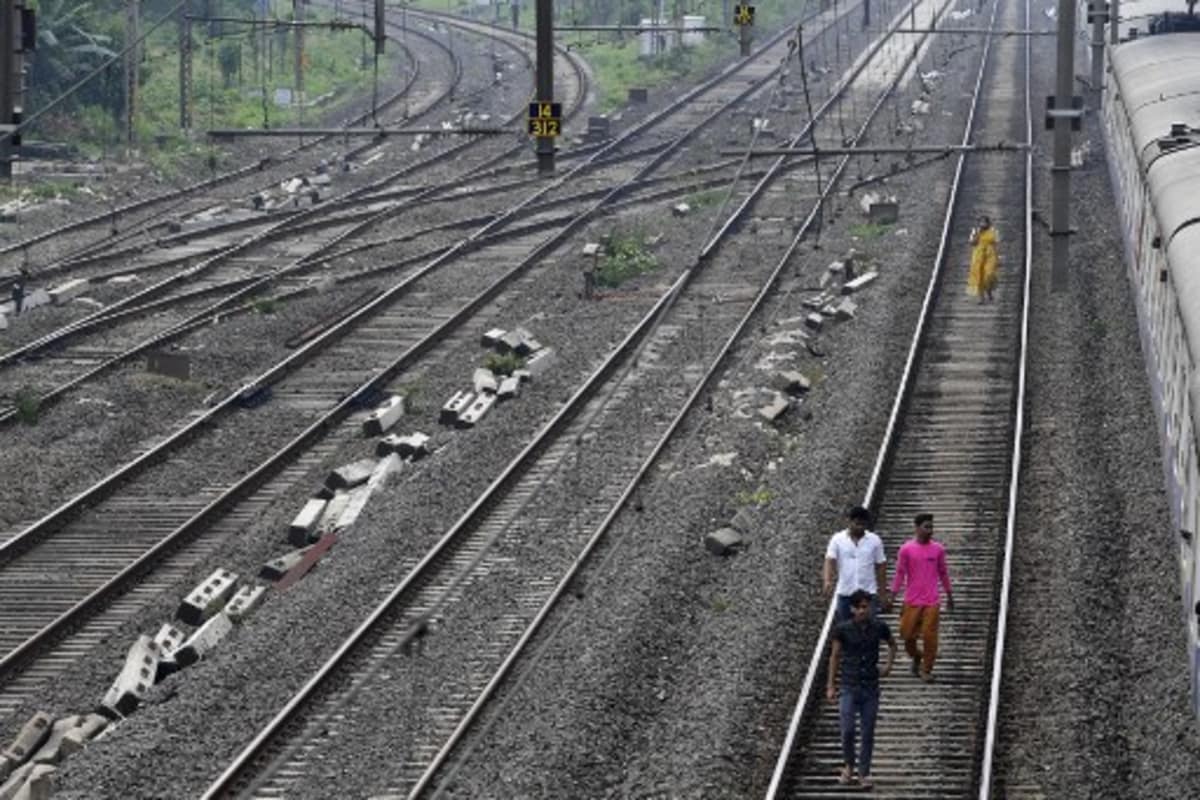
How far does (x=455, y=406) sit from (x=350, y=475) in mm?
2834

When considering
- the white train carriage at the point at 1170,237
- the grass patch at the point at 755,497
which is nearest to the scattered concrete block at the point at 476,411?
the grass patch at the point at 755,497

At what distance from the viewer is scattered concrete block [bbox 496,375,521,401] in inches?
1059

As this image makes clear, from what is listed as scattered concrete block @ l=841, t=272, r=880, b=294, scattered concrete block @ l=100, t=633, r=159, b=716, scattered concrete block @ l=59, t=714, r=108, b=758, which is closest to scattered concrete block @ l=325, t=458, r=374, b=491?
scattered concrete block @ l=100, t=633, r=159, b=716

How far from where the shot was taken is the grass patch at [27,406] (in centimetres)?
2577

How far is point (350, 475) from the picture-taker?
23.6 metres

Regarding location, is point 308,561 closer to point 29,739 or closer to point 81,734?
point 81,734

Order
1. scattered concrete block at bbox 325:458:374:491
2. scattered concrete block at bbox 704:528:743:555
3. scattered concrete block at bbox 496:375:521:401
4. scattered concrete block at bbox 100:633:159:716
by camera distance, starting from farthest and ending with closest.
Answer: scattered concrete block at bbox 496:375:521:401
scattered concrete block at bbox 325:458:374:491
scattered concrete block at bbox 704:528:743:555
scattered concrete block at bbox 100:633:159:716

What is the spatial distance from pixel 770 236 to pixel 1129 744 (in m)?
23.6

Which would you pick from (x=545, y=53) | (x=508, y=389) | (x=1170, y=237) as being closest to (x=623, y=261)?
(x=545, y=53)

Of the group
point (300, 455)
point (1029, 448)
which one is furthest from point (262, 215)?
point (1029, 448)

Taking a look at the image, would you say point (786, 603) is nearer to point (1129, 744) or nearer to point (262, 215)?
point (1129, 744)

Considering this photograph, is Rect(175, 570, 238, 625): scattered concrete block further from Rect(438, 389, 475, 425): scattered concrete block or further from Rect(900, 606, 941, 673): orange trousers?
Rect(900, 606, 941, 673): orange trousers

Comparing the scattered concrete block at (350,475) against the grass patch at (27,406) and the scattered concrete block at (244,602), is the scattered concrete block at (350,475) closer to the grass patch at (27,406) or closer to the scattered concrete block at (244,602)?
the scattered concrete block at (244,602)

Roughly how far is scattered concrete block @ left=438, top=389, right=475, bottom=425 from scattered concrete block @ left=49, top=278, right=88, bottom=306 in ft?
26.9
